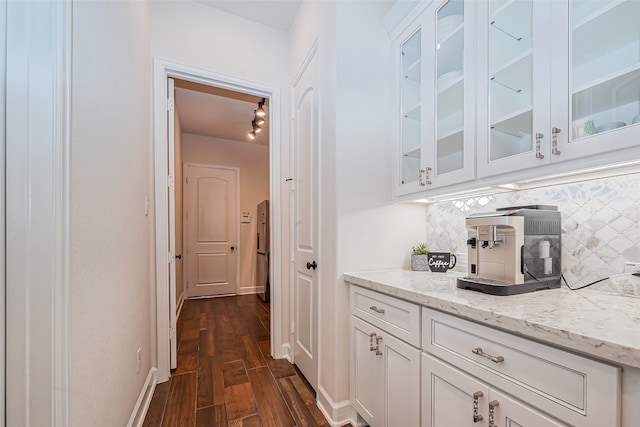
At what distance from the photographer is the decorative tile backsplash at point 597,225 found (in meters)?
1.11

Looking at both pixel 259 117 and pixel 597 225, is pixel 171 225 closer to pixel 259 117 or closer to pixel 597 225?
pixel 259 117

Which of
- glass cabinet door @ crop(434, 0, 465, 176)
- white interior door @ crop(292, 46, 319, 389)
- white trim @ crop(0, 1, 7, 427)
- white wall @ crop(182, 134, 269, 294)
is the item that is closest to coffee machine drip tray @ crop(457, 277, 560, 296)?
glass cabinet door @ crop(434, 0, 465, 176)

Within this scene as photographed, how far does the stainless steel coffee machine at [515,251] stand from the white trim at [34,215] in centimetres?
151

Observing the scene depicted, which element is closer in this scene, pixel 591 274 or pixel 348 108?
pixel 591 274

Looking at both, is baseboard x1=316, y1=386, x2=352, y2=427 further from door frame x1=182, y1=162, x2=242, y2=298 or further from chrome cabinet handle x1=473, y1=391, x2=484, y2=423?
door frame x1=182, y1=162, x2=242, y2=298

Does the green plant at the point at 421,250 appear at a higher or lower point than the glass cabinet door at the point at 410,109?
lower

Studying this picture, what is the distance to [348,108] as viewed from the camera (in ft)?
5.74

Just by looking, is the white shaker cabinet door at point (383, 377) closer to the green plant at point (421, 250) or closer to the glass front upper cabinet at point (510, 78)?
the green plant at point (421, 250)

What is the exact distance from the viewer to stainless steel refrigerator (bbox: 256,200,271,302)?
15.4 feet

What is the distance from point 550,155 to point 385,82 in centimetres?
113

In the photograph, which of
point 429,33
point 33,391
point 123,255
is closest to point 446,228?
point 429,33

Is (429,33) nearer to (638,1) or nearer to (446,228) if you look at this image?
(638,1)

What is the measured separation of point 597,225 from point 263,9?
274 centimetres

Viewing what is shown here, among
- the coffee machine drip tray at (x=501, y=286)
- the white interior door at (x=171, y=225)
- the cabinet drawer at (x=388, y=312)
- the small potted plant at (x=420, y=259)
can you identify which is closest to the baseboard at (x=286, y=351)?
the white interior door at (x=171, y=225)
